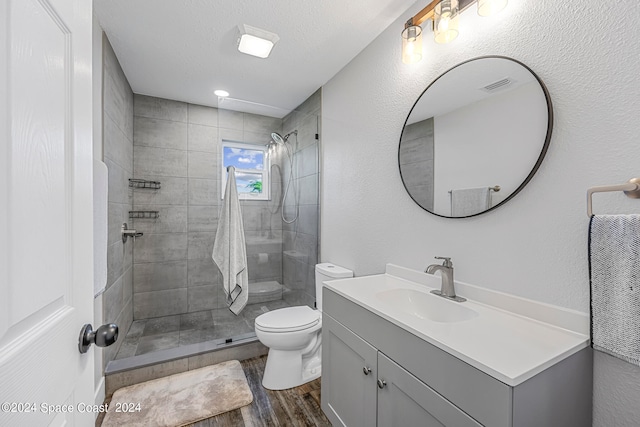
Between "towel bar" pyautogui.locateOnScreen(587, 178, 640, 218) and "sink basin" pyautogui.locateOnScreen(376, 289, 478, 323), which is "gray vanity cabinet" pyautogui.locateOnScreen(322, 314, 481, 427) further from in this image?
"towel bar" pyautogui.locateOnScreen(587, 178, 640, 218)

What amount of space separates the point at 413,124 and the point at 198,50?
167 centimetres

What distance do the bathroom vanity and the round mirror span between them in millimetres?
458

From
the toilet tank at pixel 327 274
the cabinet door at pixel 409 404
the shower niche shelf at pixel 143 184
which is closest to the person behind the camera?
the cabinet door at pixel 409 404

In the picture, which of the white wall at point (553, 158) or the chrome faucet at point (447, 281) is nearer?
the white wall at point (553, 158)

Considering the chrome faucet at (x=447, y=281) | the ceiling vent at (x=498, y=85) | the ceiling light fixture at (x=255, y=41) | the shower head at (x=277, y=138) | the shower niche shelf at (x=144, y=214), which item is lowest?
the chrome faucet at (x=447, y=281)

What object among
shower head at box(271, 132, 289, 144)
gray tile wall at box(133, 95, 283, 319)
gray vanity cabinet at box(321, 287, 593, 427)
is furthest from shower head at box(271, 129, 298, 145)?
gray vanity cabinet at box(321, 287, 593, 427)

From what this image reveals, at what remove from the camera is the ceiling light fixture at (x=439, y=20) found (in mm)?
1142

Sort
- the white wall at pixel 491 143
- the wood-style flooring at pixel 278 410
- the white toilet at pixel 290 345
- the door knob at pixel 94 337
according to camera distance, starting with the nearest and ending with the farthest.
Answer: the door knob at pixel 94 337, the white wall at pixel 491 143, the wood-style flooring at pixel 278 410, the white toilet at pixel 290 345

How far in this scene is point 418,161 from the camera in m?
1.56

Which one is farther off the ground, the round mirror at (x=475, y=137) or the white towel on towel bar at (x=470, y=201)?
the round mirror at (x=475, y=137)

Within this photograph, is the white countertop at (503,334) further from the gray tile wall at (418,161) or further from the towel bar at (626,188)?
the gray tile wall at (418,161)

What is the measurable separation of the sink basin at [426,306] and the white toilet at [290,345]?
66cm

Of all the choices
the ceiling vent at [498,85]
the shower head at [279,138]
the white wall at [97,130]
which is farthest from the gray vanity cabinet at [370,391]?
the shower head at [279,138]

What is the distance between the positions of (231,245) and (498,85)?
79.6 inches
